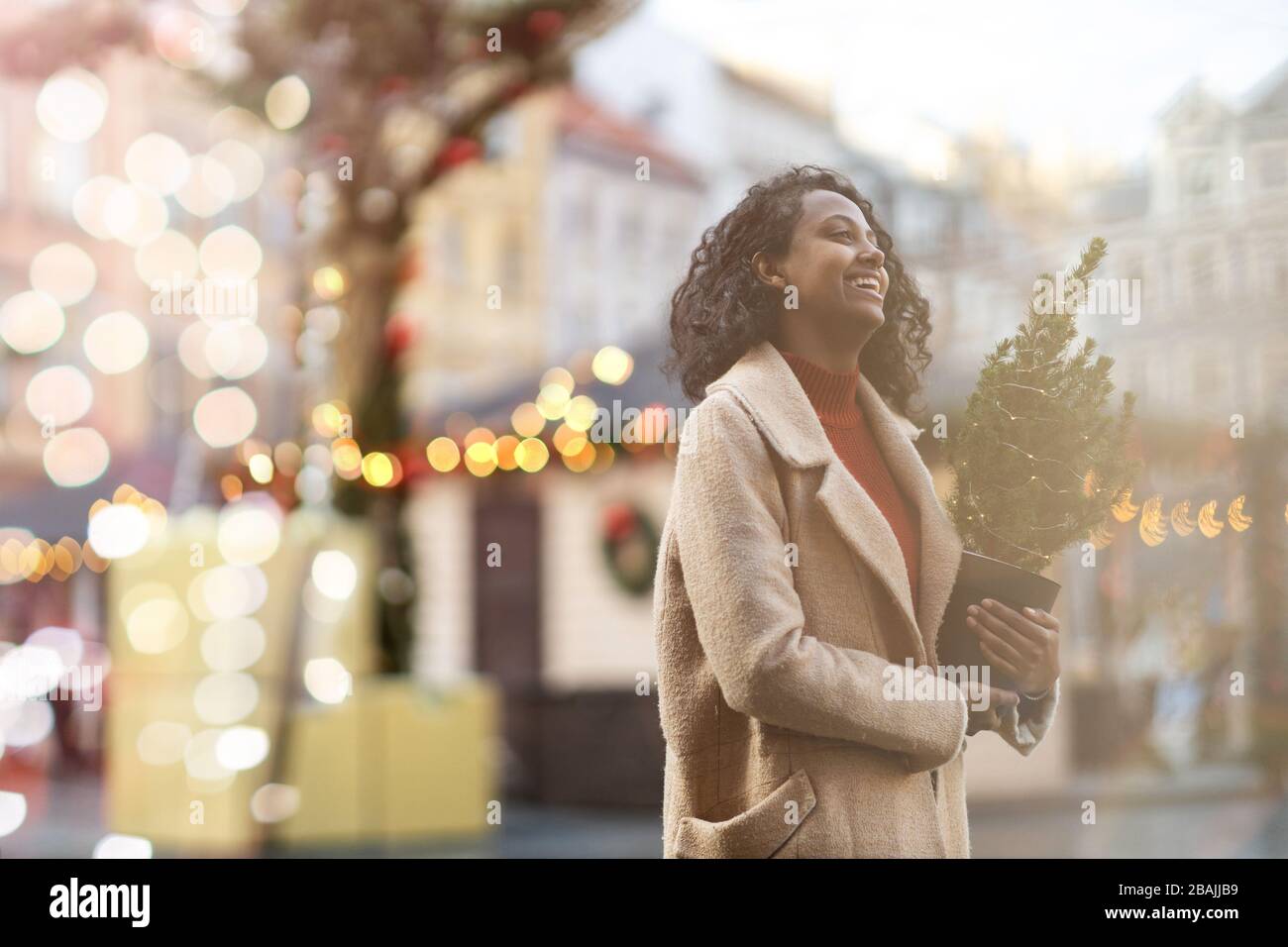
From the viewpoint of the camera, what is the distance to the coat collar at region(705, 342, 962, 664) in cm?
159

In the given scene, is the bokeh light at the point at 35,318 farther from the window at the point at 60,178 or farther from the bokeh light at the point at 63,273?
the window at the point at 60,178

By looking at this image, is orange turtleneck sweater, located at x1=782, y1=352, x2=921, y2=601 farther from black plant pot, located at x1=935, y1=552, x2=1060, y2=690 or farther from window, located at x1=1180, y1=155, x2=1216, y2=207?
window, located at x1=1180, y1=155, x2=1216, y2=207

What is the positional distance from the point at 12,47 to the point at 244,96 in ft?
2.56

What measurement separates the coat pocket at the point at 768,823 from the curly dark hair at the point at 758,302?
522 millimetres

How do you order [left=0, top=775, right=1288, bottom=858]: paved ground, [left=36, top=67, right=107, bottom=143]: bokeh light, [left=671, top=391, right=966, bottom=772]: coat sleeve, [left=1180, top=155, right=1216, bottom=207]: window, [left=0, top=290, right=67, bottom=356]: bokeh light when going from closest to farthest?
[left=671, top=391, right=966, bottom=772]: coat sleeve < [left=1180, top=155, right=1216, bottom=207]: window < [left=0, top=775, right=1288, bottom=858]: paved ground < [left=36, top=67, right=107, bottom=143]: bokeh light < [left=0, top=290, right=67, bottom=356]: bokeh light

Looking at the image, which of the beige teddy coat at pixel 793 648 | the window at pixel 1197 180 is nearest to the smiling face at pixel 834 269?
the beige teddy coat at pixel 793 648

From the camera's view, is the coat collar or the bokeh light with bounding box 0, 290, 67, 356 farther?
the bokeh light with bounding box 0, 290, 67, 356

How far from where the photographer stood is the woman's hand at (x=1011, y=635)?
1.61 meters

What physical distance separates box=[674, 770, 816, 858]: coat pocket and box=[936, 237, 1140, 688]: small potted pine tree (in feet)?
0.79

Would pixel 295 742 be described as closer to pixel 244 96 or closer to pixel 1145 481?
pixel 244 96

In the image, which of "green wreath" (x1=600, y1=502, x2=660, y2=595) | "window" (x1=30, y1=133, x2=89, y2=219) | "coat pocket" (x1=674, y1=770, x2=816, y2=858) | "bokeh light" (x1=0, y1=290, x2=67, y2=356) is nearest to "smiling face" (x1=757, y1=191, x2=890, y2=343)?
"coat pocket" (x1=674, y1=770, x2=816, y2=858)

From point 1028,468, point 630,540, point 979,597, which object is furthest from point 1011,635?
point 630,540
